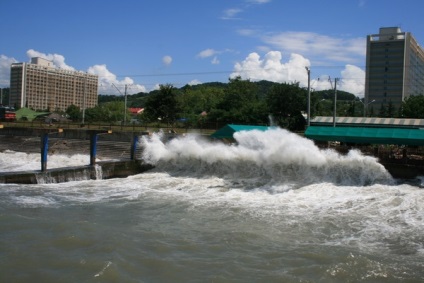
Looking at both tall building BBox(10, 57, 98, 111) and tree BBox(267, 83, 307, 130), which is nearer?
tree BBox(267, 83, 307, 130)

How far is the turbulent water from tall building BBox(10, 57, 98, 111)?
12700 cm

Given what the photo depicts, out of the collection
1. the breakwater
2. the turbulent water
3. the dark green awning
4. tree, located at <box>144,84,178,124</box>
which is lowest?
the turbulent water

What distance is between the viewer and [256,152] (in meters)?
25.3

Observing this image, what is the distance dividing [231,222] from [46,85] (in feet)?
498

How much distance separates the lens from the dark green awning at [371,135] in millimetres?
24394

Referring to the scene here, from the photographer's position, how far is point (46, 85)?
152m

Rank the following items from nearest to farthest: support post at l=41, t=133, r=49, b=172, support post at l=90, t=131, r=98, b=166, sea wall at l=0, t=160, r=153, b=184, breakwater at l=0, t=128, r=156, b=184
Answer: sea wall at l=0, t=160, r=153, b=184
breakwater at l=0, t=128, r=156, b=184
support post at l=41, t=133, r=49, b=172
support post at l=90, t=131, r=98, b=166

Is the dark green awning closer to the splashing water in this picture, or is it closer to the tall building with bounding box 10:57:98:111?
the splashing water

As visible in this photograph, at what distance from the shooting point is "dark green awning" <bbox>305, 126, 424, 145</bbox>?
24.4 m

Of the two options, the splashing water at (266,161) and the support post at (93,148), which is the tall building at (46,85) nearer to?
the support post at (93,148)

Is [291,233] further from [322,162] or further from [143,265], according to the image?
[322,162]

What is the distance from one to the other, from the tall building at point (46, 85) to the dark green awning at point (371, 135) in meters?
124

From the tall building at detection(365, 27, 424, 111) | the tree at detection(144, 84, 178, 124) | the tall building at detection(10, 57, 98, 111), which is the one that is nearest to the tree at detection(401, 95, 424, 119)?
the tree at detection(144, 84, 178, 124)

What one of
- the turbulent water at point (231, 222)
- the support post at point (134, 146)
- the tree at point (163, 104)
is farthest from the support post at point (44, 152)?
the tree at point (163, 104)
